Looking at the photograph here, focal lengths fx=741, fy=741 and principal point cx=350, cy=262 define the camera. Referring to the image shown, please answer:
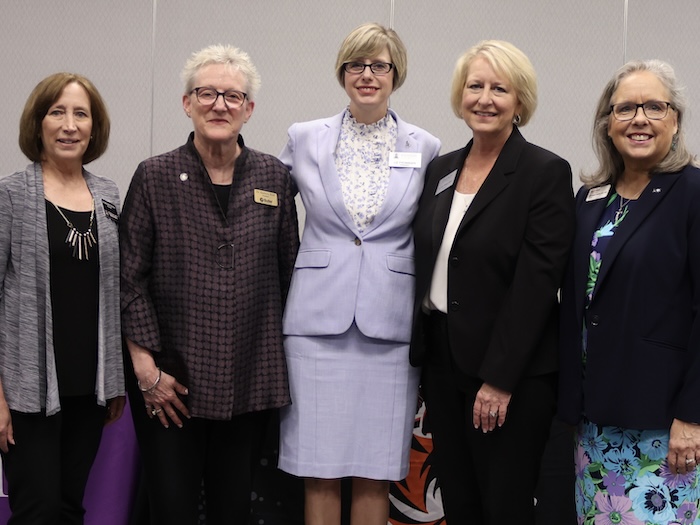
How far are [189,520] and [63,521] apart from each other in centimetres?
38

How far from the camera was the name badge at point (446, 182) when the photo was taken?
2350 mm

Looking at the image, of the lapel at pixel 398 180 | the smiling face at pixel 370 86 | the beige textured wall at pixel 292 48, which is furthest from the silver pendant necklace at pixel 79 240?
the beige textured wall at pixel 292 48

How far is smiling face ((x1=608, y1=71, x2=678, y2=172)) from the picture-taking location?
2.07m

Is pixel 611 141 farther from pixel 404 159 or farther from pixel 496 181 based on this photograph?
pixel 404 159

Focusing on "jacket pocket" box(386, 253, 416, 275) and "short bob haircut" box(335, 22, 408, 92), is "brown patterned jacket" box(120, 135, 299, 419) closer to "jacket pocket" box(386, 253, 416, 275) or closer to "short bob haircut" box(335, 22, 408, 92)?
"jacket pocket" box(386, 253, 416, 275)

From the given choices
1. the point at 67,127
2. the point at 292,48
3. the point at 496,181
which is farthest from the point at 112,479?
the point at 292,48

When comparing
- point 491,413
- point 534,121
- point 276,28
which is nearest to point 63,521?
point 491,413

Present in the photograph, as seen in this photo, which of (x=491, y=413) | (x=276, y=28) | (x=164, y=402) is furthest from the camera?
(x=276, y=28)

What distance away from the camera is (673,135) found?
2.11 meters

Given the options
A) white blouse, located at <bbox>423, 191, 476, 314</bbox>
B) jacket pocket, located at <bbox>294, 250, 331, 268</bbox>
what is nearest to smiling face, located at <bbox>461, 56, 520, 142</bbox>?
white blouse, located at <bbox>423, 191, 476, 314</bbox>

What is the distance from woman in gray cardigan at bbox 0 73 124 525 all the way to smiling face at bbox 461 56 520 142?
1.17 meters

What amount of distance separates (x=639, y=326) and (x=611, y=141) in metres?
0.59

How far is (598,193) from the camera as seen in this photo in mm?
2205

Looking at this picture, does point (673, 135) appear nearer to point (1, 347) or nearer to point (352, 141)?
point (352, 141)
